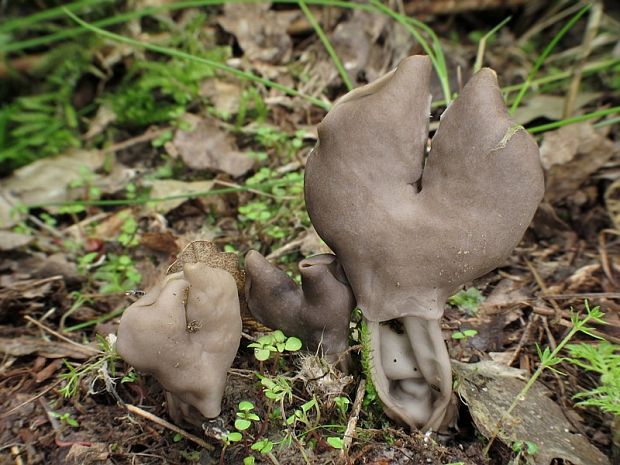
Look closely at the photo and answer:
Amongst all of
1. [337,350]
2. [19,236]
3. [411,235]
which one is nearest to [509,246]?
[411,235]

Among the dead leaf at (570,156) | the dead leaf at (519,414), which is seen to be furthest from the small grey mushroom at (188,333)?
the dead leaf at (570,156)

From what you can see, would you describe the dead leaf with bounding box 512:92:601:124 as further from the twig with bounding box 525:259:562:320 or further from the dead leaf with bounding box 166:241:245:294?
the dead leaf with bounding box 166:241:245:294

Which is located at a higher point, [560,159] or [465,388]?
[560,159]

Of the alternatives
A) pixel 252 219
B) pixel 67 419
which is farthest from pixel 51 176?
pixel 67 419

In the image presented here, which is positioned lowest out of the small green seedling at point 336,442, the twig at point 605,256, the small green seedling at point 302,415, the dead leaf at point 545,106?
the small green seedling at point 336,442

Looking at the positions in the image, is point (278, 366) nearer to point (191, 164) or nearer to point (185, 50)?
point (191, 164)

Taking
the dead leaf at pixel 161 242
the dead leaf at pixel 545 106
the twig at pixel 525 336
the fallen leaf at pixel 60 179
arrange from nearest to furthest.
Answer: the twig at pixel 525 336 → the dead leaf at pixel 161 242 → the dead leaf at pixel 545 106 → the fallen leaf at pixel 60 179

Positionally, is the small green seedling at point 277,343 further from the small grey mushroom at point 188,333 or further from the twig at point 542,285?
the twig at point 542,285
